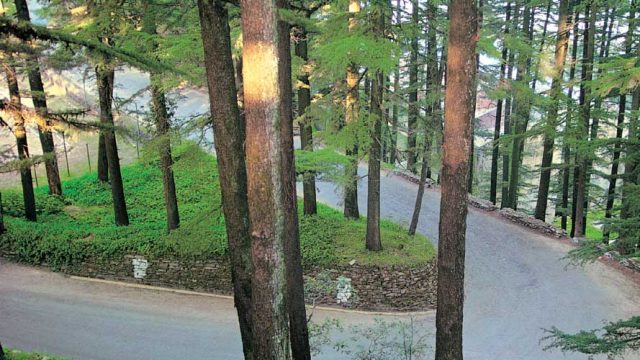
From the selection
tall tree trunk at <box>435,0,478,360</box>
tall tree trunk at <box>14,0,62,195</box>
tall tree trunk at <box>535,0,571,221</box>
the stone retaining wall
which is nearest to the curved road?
the stone retaining wall

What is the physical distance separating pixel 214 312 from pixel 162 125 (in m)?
5.08

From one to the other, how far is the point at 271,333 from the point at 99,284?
32.4 feet

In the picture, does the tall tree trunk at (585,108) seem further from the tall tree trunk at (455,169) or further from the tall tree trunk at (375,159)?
the tall tree trunk at (455,169)

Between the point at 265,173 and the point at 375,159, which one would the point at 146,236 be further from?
the point at 265,173

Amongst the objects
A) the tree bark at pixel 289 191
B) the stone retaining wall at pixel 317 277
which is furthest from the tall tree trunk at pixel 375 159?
the tree bark at pixel 289 191

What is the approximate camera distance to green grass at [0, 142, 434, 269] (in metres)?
12.8

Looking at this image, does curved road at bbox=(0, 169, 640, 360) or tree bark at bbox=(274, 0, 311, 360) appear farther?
curved road at bbox=(0, 169, 640, 360)

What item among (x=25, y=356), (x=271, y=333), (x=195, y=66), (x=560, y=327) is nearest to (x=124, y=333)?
(x=25, y=356)

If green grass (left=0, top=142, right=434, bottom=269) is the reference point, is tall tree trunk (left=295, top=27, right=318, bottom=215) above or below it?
above

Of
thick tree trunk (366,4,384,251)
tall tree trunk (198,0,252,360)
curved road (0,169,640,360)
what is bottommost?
curved road (0,169,640,360)

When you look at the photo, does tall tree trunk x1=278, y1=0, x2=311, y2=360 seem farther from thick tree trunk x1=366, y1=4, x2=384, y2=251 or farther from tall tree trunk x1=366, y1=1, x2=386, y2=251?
thick tree trunk x1=366, y1=4, x2=384, y2=251

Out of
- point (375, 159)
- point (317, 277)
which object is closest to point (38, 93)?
point (317, 277)

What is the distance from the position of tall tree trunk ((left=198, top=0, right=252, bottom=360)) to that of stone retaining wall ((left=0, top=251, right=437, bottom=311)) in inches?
264

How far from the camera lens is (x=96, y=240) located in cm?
1328
